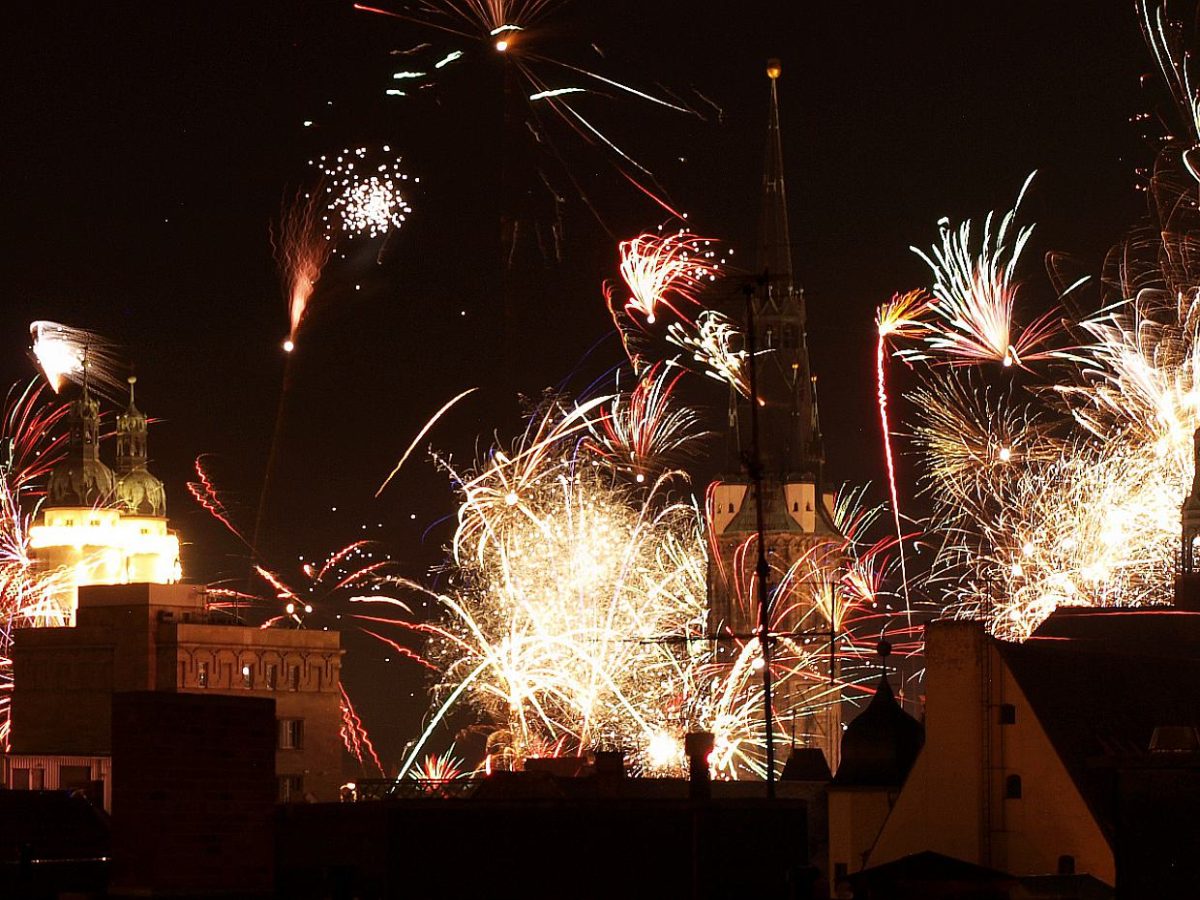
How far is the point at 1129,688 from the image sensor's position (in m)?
58.2

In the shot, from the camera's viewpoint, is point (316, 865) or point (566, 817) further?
point (316, 865)

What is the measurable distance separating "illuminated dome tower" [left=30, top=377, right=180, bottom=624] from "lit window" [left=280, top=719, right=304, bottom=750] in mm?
38041

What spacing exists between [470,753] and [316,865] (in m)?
160

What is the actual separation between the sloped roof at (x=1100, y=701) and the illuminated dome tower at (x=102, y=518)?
113 metres

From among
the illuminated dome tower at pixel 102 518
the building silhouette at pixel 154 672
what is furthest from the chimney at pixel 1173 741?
the illuminated dome tower at pixel 102 518

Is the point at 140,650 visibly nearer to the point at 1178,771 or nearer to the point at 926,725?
the point at 926,725

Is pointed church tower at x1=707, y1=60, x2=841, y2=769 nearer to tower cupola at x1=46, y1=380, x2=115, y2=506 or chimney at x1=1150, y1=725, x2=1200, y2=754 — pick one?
tower cupola at x1=46, y1=380, x2=115, y2=506

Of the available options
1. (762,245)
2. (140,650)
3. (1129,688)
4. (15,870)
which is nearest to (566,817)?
(15,870)

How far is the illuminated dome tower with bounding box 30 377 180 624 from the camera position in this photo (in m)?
165

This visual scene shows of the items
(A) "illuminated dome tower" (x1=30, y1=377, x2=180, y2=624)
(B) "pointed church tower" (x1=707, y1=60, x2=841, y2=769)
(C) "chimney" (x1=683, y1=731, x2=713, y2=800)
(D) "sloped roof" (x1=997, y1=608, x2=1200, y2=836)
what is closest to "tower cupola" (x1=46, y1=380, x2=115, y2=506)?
(A) "illuminated dome tower" (x1=30, y1=377, x2=180, y2=624)

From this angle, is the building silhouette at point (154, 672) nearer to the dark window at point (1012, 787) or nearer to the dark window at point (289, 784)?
the dark window at point (289, 784)

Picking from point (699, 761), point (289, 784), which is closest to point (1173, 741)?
point (699, 761)

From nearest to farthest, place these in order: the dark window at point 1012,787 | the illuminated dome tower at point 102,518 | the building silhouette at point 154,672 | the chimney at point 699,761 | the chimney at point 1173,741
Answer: the chimney at point 1173,741 < the chimney at point 699,761 < the dark window at point 1012,787 < the building silhouette at point 154,672 < the illuminated dome tower at point 102,518

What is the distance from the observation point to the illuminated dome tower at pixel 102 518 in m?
165
